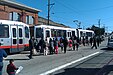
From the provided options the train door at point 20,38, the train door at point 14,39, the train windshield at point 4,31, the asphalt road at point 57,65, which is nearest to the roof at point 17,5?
the train door at point 20,38

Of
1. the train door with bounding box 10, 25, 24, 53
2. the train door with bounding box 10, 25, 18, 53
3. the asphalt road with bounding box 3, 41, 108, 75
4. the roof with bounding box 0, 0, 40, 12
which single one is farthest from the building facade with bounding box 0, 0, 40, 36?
the asphalt road with bounding box 3, 41, 108, 75

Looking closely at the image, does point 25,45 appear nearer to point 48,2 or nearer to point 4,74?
point 4,74

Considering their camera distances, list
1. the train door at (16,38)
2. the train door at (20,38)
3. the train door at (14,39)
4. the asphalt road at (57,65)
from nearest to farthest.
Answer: the asphalt road at (57,65)
the train door at (14,39)
the train door at (16,38)
the train door at (20,38)

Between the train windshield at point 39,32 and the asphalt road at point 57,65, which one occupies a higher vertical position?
the train windshield at point 39,32

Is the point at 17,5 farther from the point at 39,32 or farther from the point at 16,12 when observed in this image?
the point at 39,32

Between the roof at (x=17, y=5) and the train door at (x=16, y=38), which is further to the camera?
the roof at (x=17, y=5)

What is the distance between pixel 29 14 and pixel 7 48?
3149 centimetres

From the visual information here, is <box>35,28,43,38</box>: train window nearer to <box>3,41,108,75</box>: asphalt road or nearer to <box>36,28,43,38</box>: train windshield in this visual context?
<box>36,28,43,38</box>: train windshield

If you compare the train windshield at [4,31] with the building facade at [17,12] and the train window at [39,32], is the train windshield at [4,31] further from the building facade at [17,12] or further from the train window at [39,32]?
the building facade at [17,12]

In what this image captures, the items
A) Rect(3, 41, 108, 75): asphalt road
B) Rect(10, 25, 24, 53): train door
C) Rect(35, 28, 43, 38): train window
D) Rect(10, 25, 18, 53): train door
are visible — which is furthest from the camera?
Rect(35, 28, 43, 38): train window

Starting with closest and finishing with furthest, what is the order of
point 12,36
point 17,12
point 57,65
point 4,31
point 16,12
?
point 57,65
point 4,31
point 12,36
point 16,12
point 17,12

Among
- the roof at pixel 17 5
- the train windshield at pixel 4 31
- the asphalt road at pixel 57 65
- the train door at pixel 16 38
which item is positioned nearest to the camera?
the asphalt road at pixel 57 65

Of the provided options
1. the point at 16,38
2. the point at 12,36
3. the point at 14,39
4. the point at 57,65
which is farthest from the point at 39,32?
the point at 57,65

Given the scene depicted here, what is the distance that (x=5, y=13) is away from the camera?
48.4 m
